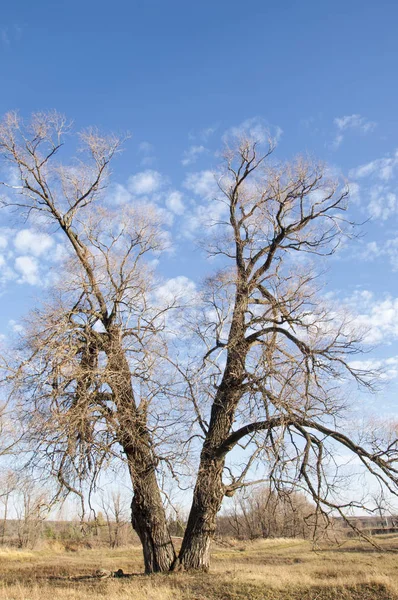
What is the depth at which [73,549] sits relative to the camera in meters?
41.8

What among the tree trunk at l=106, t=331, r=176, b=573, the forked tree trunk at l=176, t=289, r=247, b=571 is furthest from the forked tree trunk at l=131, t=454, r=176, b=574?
the forked tree trunk at l=176, t=289, r=247, b=571

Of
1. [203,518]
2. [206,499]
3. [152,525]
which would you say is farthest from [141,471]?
[203,518]

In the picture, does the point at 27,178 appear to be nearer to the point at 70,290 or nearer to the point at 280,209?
the point at 70,290

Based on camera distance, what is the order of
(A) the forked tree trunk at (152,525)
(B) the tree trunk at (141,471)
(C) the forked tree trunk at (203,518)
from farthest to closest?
(A) the forked tree trunk at (152,525) → (C) the forked tree trunk at (203,518) → (B) the tree trunk at (141,471)

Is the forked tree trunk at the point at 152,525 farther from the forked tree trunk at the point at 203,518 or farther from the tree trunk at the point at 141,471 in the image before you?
the forked tree trunk at the point at 203,518

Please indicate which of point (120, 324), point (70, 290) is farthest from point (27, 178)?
point (120, 324)

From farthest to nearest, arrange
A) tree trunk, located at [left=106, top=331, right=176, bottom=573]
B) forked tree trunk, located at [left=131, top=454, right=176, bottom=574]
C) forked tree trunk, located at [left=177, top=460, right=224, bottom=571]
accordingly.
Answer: forked tree trunk, located at [left=131, top=454, right=176, bottom=574] → forked tree trunk, located at [left=177, top=460, right=224, bottom=571] → tree trunk, located at [left=106, top=331, right=176, bottom=573]

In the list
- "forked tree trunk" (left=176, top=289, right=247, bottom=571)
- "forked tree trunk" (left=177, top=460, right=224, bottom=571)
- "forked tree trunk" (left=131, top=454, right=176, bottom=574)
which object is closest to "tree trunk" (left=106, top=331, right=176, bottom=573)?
"forked tree trunk" (left=131, top=454, right=176, bottom=574)

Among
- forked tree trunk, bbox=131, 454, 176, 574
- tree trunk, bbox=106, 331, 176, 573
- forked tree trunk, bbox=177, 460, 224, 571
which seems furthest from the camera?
forked tree trunk, bbox=131, 454, 176, 574

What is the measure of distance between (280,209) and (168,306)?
4.31 m

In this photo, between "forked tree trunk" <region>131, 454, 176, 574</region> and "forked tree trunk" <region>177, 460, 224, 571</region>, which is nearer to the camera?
"forked tree trunk" <region>177, 460, 224, 571</region>

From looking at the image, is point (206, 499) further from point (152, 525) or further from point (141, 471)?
point (141, 471)

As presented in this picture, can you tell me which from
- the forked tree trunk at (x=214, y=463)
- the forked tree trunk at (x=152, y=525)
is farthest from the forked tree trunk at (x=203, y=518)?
the forked tree trunk at (x=152, y=525)

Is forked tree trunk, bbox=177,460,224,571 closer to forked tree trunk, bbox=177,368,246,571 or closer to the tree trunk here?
forked tree trunk, bbox=177,368,246,571
